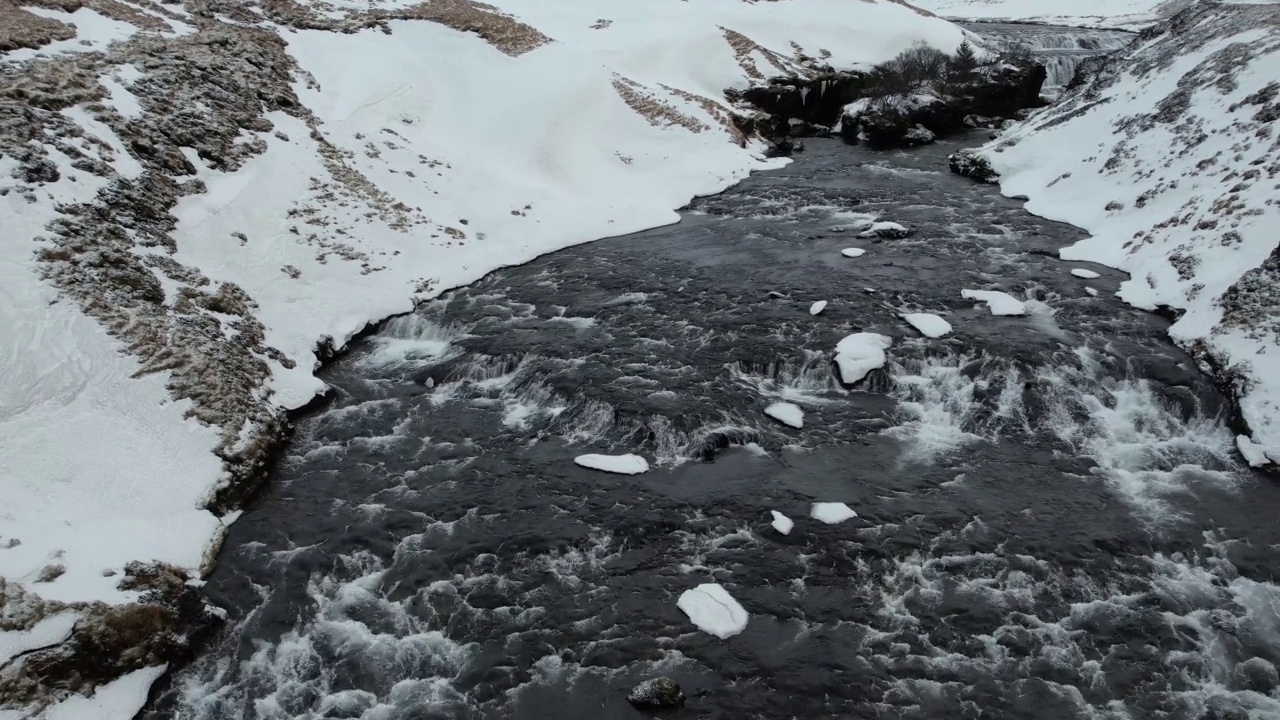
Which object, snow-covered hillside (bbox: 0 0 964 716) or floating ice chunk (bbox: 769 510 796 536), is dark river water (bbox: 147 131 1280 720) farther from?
snow-covered hillside (bbox: 0 0 964 716)

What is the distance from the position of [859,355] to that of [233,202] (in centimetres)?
1678

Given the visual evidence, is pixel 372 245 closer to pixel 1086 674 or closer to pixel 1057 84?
pixel 1086 674

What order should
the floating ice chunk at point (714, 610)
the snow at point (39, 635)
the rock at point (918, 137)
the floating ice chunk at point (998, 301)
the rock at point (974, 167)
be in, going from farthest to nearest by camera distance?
the rock at point (918, 137) < the rock at point (974, 167) < the floating ice chunk at point (998, 301) < the floating ice chunk at point (714, 610) < the snow at point (39, 635)

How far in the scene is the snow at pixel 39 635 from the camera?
879cm

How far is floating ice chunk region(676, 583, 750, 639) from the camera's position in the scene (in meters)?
10.2

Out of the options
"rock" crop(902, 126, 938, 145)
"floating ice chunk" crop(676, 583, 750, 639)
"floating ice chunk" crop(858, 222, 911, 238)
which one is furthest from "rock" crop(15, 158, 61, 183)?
"rock" crop(902, 126, 938, 145)

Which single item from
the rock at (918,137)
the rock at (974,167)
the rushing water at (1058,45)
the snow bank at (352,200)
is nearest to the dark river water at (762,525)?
the snow bank at (352,200)

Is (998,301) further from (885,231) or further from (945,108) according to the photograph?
(945,108)

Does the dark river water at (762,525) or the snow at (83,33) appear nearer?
the dark river water at (762,525)

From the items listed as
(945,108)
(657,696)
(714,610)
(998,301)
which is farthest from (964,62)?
(657,696)

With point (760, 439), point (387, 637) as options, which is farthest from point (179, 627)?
point (760, 439)

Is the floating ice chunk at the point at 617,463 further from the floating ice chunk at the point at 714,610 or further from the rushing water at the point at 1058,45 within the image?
the rushing water at the point at 1058,45

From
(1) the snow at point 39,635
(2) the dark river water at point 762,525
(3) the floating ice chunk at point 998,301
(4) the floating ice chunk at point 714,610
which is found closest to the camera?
(1) the snow at point 39,635

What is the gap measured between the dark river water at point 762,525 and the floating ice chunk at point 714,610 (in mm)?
202
